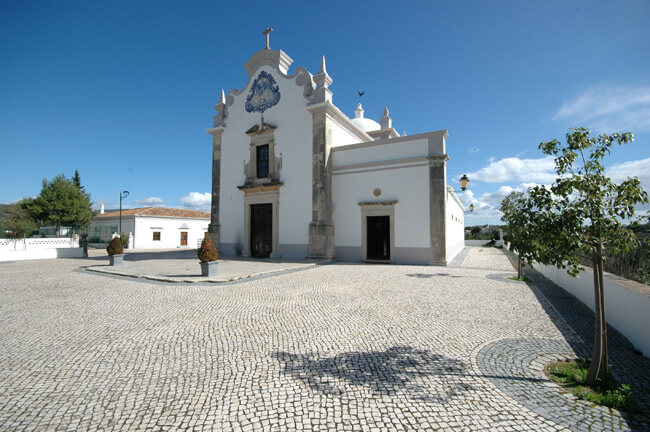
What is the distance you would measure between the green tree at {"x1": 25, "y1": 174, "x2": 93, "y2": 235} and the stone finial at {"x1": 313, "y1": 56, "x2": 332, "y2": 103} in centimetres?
2271

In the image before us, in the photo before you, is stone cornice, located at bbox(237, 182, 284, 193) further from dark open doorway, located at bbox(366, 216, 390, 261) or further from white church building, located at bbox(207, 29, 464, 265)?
dark open doorway, located at bbox(366, 216, 390, 261)

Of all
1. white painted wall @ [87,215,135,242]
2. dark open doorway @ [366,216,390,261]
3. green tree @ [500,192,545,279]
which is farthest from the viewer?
white painted wall @ [87,215,135,242]

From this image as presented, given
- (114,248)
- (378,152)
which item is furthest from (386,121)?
(114,248)

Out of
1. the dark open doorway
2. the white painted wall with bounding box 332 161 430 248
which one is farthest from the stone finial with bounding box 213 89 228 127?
the dark open doorway

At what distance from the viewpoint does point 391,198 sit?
13.4 metres

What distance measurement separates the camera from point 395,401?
264 cm

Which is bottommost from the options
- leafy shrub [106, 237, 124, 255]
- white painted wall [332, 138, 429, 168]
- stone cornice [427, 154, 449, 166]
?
leafy shrub [106, 237, 124, 255]

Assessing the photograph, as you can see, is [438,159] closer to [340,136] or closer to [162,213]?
[340,136]

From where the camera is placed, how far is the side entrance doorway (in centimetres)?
1606

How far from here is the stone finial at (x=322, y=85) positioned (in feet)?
47.5

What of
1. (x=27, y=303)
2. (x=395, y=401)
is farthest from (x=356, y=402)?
(x=27, y=303)

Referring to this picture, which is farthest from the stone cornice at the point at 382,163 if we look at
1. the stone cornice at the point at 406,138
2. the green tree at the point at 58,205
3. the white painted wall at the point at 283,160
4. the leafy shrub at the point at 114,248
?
the green tree at the point at 58,205

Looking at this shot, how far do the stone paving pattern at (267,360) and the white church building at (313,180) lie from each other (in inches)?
258

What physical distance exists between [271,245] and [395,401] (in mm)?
13715
